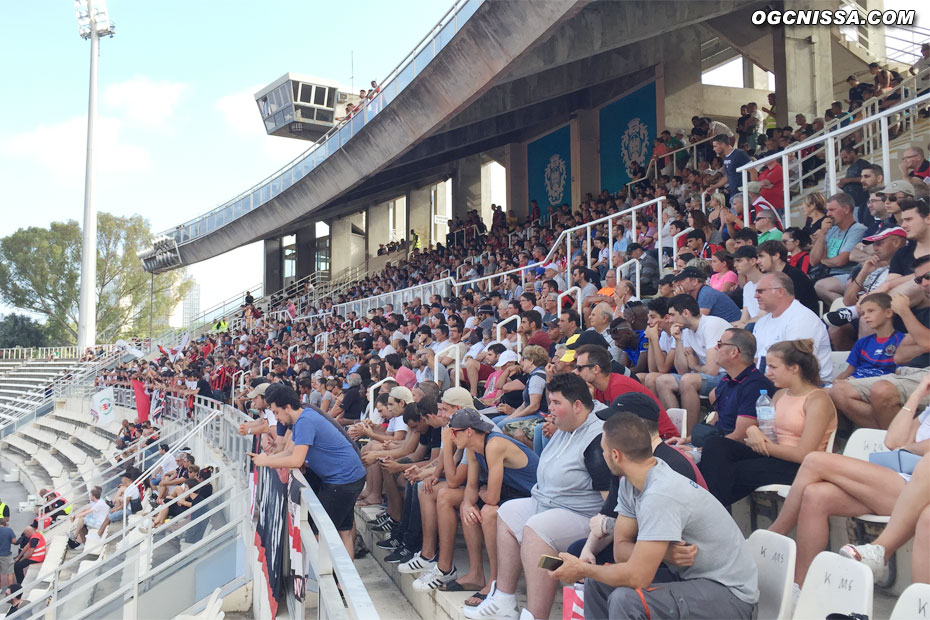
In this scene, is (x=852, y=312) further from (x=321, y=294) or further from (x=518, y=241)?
(x=321, y=294)

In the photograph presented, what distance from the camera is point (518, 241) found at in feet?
58.7

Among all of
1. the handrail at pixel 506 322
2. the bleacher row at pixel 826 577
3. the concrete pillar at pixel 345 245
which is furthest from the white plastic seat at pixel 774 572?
the concrete pillar at pixel 345 245

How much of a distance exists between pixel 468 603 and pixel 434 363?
5546 millimetres

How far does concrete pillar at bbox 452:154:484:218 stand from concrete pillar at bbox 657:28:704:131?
11217mm

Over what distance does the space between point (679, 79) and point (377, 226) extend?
62.7ft

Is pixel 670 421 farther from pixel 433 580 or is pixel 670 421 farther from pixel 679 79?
pixel 679 79

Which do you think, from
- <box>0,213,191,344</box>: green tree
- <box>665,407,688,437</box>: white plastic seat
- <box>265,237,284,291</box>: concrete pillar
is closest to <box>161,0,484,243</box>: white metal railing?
<box>265,237,284,291</box>: concrete pillar

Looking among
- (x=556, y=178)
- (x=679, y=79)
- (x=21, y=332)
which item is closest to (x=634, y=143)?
(x=679, y=79)

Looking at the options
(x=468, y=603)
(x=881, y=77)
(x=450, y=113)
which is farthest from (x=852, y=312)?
(x=450, y=113)

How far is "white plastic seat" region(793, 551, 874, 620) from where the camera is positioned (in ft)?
8.55

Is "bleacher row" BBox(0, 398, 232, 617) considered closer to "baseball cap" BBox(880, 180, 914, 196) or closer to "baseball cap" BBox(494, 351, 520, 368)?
"baseball cap" BBox(494, 351, 520, 368)

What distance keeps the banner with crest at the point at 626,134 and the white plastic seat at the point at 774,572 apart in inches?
643

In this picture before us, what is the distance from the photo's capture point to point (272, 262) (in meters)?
38.5

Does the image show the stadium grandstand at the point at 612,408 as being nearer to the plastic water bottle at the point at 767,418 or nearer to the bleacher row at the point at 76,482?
the plastic water bottle at the point at 767,418
